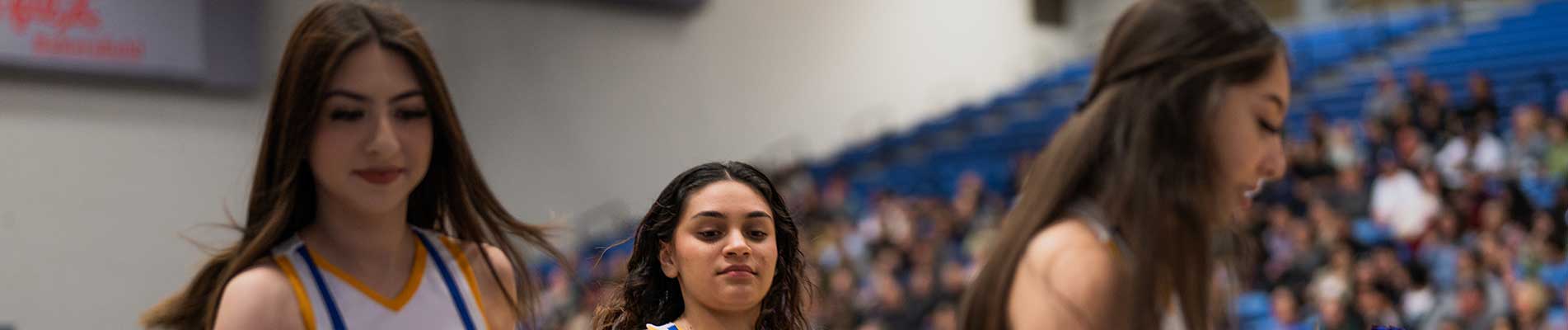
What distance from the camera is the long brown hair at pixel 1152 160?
4.88 ft

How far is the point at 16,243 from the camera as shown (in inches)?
519

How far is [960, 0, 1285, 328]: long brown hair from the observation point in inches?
58.5

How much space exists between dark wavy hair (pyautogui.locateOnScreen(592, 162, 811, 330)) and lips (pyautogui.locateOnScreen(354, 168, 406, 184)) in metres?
0.40

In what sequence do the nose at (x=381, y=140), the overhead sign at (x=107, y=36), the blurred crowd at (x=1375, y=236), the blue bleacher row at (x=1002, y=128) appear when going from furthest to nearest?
1. the blue bleacher row at (x=1002, y=128)
2. the overhead sign at (x=107, y=36)
3. the blurred crowd at (x=1375, y=236)
4. the nose at (x=381, y=140)

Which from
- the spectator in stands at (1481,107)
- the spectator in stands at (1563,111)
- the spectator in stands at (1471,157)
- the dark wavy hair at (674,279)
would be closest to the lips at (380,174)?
the dark wavy hair at (674,279)

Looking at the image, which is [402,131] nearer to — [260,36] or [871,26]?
[260,36]

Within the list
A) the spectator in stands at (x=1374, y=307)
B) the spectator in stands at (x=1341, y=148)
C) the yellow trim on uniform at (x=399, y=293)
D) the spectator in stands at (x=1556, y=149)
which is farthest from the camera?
the spectator in stands at (x=1341, y=148)

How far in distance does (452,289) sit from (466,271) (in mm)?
54

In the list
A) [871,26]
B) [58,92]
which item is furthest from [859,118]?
[58,92]

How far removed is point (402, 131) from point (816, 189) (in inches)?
553

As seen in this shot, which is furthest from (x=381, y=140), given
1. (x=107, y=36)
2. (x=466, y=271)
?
(x=107, y=36)

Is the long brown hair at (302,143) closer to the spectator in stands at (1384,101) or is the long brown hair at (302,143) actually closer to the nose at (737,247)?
the nose at (737,247)

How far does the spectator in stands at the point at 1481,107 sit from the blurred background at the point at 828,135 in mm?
31

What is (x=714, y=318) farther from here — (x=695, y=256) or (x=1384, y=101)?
(x=1384, y=101)
